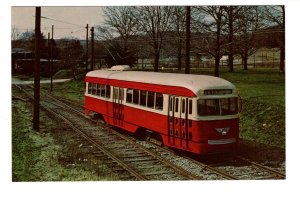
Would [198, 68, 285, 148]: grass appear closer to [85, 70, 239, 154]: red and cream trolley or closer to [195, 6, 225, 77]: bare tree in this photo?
[195, 6, 225, 77]: bare tree

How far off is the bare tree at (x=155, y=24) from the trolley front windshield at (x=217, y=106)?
8695mm

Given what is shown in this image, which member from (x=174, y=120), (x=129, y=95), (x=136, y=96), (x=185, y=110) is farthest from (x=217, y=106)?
(x=129, y=95)

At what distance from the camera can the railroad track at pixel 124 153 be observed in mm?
13742

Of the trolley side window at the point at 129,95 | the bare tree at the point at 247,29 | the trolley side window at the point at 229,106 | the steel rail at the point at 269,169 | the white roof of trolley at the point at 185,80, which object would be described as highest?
the bare tree at the point at 247,29

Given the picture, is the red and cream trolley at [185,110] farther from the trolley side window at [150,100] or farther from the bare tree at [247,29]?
the bare tree at [247,29]

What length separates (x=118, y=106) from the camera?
63.4 ft

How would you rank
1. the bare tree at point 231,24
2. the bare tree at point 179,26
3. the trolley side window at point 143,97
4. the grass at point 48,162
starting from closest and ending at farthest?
the grass at point 48,162 → the trolley side window at point 143,97 → the bare tree at point 231,24 → the bare tree at point 179,26

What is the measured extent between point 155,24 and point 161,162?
12.0 metres

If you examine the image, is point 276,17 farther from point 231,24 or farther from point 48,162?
point 48,162

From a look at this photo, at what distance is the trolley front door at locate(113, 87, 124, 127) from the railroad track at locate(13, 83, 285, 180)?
0.62 m

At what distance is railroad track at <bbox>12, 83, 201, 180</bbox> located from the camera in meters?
13.7

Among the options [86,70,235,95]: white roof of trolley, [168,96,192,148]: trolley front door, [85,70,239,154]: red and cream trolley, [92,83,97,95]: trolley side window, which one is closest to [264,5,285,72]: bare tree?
[86,70,235,95]: white roof of trolley

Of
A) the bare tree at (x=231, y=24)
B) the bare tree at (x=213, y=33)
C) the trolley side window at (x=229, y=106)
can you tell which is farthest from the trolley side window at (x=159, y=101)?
the bare tree at (x=213, y=33)

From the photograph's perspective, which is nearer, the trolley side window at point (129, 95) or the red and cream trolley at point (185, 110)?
the red and cream trolley at point (185, 110)
